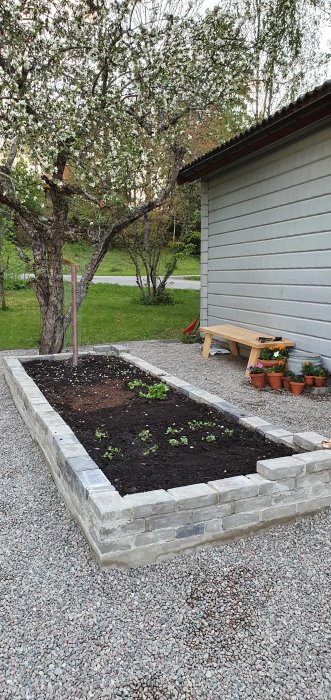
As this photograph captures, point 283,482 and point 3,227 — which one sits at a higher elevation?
point 3,227

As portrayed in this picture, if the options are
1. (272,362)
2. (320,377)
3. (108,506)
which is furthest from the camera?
(272,362)

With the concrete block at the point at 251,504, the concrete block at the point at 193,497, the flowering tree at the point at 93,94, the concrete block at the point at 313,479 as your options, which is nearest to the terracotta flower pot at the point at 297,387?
the concrete block at the point at 313,479

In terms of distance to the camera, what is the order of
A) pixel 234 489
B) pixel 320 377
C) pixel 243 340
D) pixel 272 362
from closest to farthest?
pixel 234 489 → pixel 320 377 → pixel 272 362 → pixel 243 340

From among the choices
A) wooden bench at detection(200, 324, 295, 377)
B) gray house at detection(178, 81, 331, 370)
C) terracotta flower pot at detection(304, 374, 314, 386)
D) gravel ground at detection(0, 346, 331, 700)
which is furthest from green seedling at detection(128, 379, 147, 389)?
gravel ground at detection(0, 346, 331, 700)

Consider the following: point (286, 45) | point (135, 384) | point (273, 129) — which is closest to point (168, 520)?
point (135, 384)

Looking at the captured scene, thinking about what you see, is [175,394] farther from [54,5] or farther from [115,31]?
[54,5]

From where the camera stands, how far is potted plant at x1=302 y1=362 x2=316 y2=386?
532 cm

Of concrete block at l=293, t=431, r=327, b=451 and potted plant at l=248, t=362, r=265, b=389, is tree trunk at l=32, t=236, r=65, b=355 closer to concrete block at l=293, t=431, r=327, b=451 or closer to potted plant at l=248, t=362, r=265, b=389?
potted plant at l=248, t=362, r=265, b=389

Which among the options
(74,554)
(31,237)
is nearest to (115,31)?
(31,237)

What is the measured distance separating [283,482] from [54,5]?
20.3 feet

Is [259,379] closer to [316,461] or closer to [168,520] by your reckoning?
[316,461]

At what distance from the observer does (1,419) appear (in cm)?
450

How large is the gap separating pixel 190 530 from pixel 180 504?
15 cm

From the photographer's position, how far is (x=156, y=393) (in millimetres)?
4387
